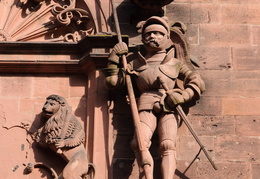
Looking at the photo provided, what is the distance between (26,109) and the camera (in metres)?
11.7

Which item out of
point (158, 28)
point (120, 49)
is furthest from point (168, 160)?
point (158, 28)

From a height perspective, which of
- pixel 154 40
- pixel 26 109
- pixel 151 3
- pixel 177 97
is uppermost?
pixel 151 3

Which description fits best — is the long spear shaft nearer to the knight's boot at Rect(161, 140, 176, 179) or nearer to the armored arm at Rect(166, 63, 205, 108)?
the knight's boot at Rect(161, 140, 176, 179)

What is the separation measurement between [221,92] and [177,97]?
35.2 inches

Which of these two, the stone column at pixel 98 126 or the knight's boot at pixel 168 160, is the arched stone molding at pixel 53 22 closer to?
the stone column at pixel 98 126

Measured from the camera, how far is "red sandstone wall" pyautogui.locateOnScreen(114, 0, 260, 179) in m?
11.2

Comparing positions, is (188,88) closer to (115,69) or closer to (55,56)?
(115,69)

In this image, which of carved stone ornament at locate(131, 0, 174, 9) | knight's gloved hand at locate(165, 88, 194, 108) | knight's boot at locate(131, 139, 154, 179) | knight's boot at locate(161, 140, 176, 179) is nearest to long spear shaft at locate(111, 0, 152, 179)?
knight's boot at locate(131, 139, 154, 179)

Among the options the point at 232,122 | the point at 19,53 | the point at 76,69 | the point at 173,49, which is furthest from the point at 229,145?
the point at 19,53

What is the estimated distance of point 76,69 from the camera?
39.2ft

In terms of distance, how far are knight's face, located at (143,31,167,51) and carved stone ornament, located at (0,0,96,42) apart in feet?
3.14

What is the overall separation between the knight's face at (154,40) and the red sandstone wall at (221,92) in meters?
0.51

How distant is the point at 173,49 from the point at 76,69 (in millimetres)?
1286

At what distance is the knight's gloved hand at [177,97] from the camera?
1106cm
